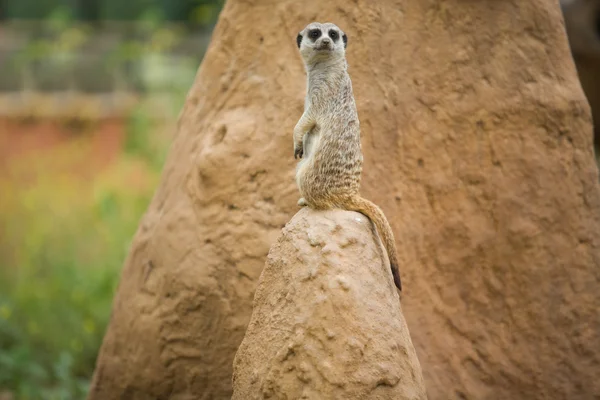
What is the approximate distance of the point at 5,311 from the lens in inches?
201

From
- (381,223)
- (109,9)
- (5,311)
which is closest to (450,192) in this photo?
(381,223)

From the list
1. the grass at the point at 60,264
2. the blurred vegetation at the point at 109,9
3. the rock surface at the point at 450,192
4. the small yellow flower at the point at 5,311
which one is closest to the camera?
the rock surface at the point at 450,192

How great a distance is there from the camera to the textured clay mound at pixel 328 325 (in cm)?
226

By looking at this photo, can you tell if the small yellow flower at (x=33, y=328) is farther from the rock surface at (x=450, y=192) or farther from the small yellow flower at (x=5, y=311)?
the rock surface at (x=450, y=192)

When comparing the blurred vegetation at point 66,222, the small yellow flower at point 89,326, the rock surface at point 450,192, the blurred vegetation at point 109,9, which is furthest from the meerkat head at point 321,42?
the blurred vegetation at point 109,9

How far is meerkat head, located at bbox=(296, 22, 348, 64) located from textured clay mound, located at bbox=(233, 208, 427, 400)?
60cm

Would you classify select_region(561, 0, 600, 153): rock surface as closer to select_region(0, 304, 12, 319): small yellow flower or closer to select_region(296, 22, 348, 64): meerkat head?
select_region(296, 22, 348, 64): meerkat head

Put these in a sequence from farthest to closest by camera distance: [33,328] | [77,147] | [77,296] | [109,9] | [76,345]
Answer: [109,9]
[77,147]
[77,296]
[33,328]
[76,345]

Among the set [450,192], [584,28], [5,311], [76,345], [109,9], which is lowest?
[76,345]

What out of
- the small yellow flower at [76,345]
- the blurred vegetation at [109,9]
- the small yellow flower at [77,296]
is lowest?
the small yellow flower at [76,345]

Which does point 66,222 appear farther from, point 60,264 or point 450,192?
point 450,192

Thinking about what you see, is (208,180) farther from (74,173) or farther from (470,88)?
(74,173)

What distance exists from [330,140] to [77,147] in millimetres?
5740

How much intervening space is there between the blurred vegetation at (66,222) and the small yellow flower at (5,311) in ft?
0.05
